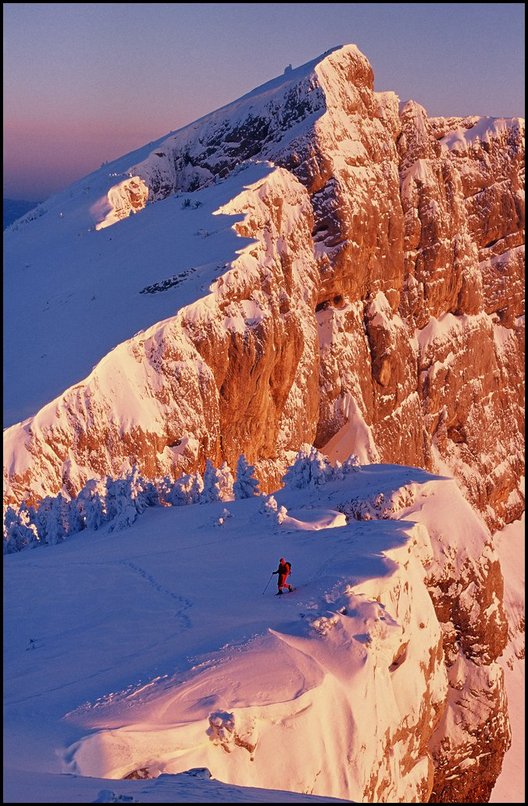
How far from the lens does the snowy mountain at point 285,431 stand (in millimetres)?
12281

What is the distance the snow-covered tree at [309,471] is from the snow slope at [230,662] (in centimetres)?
620

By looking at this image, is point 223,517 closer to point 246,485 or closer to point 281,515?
point 281,515

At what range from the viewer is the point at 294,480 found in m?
27.0

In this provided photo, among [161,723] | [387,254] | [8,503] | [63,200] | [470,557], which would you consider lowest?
[470,557]

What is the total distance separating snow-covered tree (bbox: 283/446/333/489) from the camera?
26688mm

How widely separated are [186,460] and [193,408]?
230 cm

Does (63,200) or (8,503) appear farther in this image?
(63,200)

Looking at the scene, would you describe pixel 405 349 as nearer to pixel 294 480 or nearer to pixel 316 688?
pixel 294 480

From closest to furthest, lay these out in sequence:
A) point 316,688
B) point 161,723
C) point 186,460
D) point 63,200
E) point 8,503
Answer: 1. point 161,723
2. point 316,688
3. point 8,503
4. point 186,460
5. point 63,200

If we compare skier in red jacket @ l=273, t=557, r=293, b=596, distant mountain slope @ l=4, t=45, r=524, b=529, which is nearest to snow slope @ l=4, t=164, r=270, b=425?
distant mountain slope @ l=4, t=45, r=524, b=529

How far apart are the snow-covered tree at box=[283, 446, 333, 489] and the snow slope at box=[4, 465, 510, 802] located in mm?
6196

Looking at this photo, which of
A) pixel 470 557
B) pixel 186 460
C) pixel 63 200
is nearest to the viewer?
pixel 470 557

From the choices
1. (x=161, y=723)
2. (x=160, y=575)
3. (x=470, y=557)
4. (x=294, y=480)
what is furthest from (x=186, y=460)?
(x=161, y=723)

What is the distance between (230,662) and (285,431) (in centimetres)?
3545
